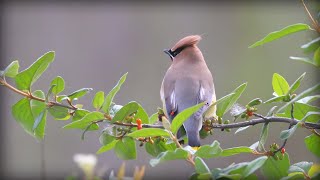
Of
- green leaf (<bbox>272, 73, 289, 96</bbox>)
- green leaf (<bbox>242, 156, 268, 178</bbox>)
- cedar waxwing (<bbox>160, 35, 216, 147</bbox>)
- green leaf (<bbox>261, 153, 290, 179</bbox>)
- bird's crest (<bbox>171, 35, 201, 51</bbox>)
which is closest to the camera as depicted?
green leaf (<bbox>242, 156, 268, 178</bbox>)

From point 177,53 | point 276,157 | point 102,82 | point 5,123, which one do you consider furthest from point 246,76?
point 276,157

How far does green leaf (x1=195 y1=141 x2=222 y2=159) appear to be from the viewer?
149cm

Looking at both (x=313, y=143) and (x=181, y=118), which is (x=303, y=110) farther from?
(x=181, y=118)

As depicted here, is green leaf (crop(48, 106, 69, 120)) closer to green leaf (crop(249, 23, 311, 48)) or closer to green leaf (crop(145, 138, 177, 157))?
green leaf (crop(145, 138, 177, 157))

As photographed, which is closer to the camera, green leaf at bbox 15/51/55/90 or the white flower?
the white flower

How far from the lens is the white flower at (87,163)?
1035 mm

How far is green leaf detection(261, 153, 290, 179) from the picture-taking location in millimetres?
1646

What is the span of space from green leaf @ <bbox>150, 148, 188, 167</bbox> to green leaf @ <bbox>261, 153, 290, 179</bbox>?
24cm

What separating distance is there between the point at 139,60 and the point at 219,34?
0.92 metres

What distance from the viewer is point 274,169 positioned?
1.66 meters

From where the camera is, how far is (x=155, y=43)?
6867 mm

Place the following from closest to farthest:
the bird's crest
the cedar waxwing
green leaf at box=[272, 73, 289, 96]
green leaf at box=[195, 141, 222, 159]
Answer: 1. green leaf at box=[195, 141, 222, 159]
2. green leaf at box=[272, 73, 289, 96]
3. the cedar waxwing
4. the bird's crest

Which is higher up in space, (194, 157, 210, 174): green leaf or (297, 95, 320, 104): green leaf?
(297, 95, 320, 104): green leaf

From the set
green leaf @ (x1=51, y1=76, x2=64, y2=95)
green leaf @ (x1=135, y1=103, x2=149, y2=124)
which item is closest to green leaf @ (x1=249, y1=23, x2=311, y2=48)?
green leaf @ (x1=135, y1=103, x2=149, y2=124)
